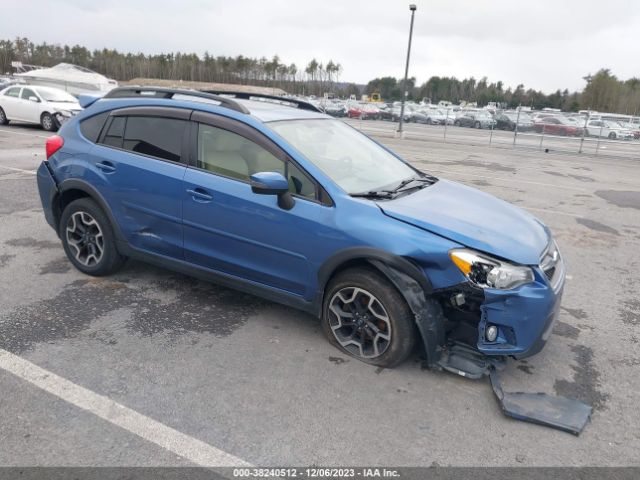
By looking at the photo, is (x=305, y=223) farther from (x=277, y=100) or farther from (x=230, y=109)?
(x=277, y=100)

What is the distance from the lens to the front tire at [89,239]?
179 inches

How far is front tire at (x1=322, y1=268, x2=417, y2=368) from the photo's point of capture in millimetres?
3297

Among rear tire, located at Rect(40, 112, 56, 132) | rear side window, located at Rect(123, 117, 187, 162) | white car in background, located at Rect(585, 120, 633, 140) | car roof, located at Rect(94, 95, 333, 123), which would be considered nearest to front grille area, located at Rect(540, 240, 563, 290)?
car roof, located at Rect(94, 95, 333, 123)

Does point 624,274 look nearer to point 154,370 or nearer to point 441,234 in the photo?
point 441,234

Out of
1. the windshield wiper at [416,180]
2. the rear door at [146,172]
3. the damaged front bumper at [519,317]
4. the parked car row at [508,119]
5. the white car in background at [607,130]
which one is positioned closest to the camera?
the damaged front bumper at [519,317]

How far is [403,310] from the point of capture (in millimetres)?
3271

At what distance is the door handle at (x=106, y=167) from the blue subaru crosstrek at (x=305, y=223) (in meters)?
0.02

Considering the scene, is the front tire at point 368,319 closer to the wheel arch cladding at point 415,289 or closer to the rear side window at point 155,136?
the wheel arch cladding at point 415,289

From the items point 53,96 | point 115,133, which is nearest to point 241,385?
point 115,133

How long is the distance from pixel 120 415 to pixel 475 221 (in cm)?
251

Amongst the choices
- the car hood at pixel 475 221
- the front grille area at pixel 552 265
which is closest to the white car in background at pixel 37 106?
the car hood at pixel 475 221

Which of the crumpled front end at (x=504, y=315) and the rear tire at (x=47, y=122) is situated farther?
the rear tire at (x=47, y=122)

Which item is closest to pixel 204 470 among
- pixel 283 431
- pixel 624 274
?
Result: pixel 283 431

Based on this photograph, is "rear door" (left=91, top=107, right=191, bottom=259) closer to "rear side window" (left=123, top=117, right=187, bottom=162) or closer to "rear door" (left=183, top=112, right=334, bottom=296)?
"rear side window" (left=123, top=117, right=187, bottom=162)
